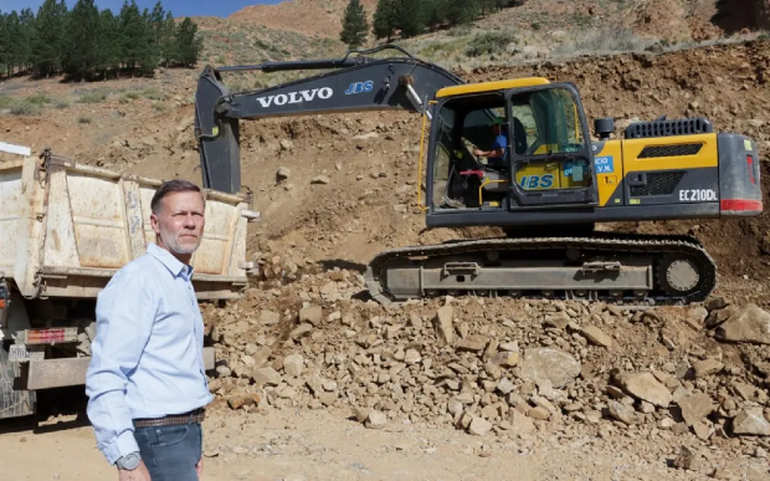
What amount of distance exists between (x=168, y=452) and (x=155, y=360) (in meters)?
0.32

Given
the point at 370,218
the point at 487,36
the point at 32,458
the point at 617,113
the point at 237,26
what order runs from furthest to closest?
1. the point at 237,26
2. the point at 487,36
3. the point at 617,113
4. the point at 370,218
5. the point at 32,458

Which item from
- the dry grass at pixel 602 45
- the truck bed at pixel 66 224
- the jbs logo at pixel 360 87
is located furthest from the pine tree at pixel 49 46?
the truck bed at pixel 66 224

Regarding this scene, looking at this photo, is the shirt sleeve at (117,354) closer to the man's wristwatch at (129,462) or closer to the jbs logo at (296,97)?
the man's wristwatch at (129,462)

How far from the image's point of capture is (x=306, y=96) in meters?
10.7

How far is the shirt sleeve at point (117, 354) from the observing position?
2.39 meters

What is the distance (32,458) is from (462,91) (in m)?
5.90

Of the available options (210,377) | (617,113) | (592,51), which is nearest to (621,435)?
(210,377)

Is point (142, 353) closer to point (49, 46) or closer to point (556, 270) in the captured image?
point (556, 270)

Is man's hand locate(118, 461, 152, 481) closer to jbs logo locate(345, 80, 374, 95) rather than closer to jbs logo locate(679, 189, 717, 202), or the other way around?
jbs logo locate(679, 189, 717, 202)

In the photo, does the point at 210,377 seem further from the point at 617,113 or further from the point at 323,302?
the point at 617,113

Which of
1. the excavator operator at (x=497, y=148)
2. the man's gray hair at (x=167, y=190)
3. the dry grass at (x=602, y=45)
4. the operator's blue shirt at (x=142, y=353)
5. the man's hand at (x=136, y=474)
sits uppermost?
the dry grass at (x=602, y=45)

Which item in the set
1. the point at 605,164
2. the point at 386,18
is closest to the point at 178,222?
the point at 605,164

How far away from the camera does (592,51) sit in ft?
59.6

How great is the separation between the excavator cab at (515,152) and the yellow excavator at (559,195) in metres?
0.01
